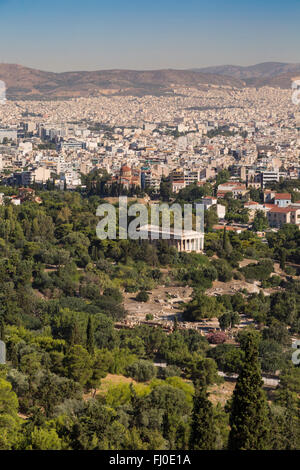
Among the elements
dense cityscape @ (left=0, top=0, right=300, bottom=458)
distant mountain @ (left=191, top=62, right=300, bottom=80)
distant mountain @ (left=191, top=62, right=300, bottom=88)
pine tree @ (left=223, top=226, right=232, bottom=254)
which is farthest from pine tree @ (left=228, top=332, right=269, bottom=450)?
distant mountain @ (left=191, top=62, right=300, bottom=80)

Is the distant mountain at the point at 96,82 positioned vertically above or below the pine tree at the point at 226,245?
above

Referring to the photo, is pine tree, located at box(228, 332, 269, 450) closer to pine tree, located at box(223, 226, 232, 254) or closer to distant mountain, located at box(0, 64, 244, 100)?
pine tree, located at box(223, 226, 232, 254)

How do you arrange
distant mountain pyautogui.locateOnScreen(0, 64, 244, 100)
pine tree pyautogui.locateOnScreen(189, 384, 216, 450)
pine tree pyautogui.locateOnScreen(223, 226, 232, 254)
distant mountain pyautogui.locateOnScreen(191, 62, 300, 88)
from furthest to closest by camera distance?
distant mountain pyautogui.locateOnScreen(191, 62, 300, 88) → distant mountain pyautogui.locateOnScreen(0, 64, 244, 100) → pine tree pyautogui.locateOnScreen(223, 226, 232, 254) → pine tree pyautogui.locateOnScreen(189, 384, 216, 450)

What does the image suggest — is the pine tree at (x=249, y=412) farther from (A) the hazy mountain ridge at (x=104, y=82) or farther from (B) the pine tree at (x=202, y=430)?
(A) the hazy mountain ridge at (x=104, y=82)

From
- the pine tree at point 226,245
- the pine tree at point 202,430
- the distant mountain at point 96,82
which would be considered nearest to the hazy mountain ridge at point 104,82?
the distant mountain at point 96,82
